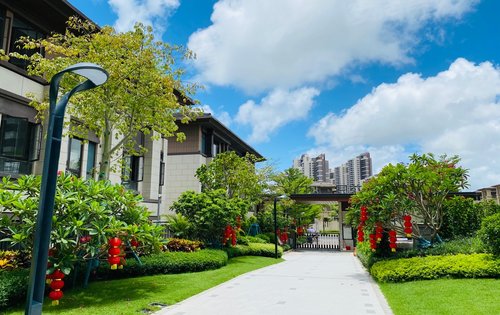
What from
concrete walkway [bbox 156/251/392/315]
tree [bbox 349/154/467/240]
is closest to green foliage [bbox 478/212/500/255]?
tree [bbox 349/154/467/240]

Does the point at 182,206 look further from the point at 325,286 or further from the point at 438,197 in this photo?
the point at 438,197

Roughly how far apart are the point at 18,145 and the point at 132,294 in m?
7.42

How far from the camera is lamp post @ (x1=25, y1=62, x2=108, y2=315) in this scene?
15.2 ft

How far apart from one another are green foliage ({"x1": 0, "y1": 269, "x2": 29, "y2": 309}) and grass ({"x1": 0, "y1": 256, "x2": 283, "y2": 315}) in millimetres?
299

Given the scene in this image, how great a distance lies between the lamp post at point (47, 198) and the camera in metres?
4.64

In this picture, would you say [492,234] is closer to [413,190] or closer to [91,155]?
[413,190]

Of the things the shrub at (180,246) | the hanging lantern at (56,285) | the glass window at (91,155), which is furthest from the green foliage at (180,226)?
the hanging lantern at (56,285)

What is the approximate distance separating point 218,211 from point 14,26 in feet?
36.0

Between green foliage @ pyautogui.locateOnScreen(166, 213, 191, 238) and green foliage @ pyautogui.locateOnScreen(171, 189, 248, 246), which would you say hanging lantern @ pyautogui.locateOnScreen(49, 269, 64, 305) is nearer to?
green foliage @ pyautogui.locateOnScreen(171, 189, 248, 246)

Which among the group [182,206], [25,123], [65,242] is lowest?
[65,242]

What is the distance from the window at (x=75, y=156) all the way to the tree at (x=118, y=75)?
2301 millimetres

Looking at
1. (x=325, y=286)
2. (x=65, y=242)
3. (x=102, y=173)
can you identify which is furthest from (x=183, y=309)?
(x=102, y=173)

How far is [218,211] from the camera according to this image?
1705 cm

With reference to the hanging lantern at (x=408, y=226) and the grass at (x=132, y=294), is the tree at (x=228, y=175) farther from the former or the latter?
the hanging lantern at (x=408, y=226)
